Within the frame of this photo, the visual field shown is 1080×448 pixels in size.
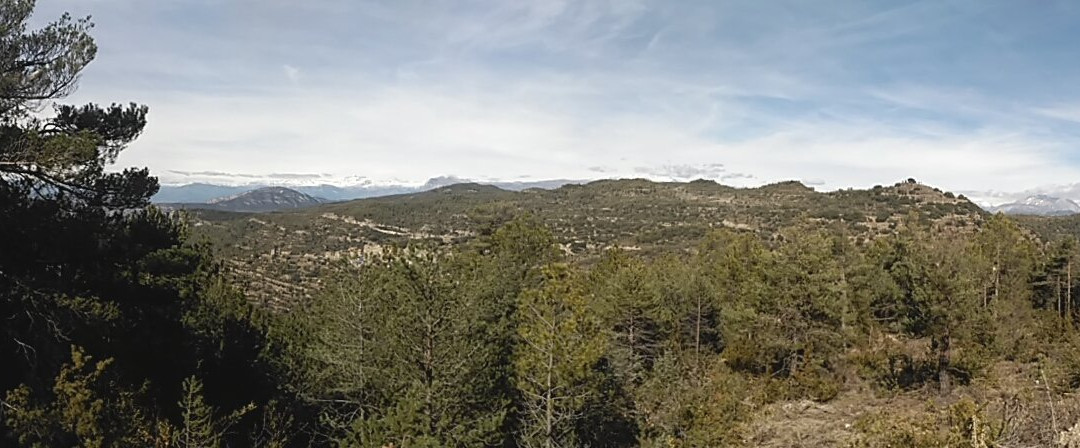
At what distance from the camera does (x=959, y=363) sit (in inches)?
858

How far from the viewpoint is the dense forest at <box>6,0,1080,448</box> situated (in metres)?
9.57

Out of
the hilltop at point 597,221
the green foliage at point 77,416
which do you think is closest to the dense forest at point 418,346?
the green foliage at point 77,416

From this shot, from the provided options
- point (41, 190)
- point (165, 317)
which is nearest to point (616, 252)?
point (165, 317)

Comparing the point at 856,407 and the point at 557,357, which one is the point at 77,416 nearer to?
the point at 557,357

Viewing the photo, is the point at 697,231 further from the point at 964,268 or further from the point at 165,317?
the point at 165,317

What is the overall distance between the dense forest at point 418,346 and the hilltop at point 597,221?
33535mm

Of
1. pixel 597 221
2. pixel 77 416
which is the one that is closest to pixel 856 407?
pixel 77 416

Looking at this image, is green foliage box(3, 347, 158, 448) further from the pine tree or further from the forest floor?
the forest floor

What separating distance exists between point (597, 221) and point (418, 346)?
122 metres

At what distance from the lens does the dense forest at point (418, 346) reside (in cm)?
957

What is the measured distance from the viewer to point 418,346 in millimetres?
12430

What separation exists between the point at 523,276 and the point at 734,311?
36.1 feet

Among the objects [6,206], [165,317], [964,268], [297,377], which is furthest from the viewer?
[964,268]

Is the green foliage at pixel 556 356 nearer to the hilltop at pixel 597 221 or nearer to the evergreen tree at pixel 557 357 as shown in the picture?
the evergreen tree at pixel 557 357
